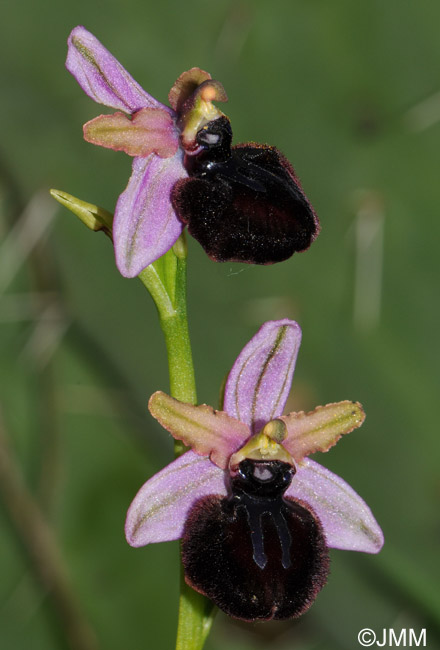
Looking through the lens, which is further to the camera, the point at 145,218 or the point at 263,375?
the point at 263,375

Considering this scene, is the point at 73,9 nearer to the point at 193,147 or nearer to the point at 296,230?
the point at 193,147

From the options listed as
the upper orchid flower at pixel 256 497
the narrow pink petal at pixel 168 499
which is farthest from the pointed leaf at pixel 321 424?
the narrow pink petal at pixel 168 499

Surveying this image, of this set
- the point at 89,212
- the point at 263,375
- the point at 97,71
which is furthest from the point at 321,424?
the point at 97,71

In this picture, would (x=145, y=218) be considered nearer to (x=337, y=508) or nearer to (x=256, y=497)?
(x=256, y=497)

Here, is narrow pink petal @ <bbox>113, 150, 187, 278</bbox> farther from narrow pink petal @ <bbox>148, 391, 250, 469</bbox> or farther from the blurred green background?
the blurred green background

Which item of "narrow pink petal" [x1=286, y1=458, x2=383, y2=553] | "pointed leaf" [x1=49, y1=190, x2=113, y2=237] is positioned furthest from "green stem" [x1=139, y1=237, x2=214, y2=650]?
"narrow pink petal" [x1=286, y1=458, x2=383, y2=553]

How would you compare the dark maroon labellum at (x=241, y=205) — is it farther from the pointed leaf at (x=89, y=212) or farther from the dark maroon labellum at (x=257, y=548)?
the dark maroon labellum at (x=257, y=548)
